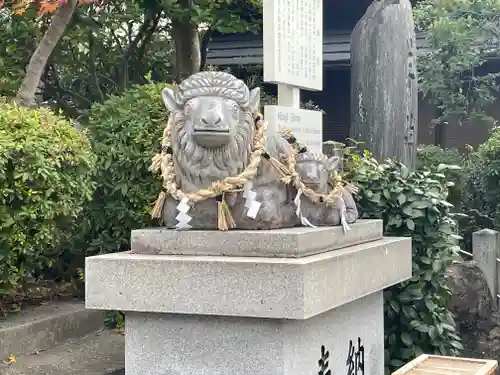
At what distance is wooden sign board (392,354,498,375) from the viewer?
13.7ft

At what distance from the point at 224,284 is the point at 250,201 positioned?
0.51 metres

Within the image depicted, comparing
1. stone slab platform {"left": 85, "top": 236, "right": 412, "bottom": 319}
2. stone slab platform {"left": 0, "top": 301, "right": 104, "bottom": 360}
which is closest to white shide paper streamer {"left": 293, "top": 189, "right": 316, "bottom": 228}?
stone slab platform {"left": 85, "top": 236, "right": 412, "bottom": 319}

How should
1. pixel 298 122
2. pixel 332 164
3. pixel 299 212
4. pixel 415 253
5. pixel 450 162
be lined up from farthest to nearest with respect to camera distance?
pixel 450 162 < pixel 415 253 < pixel 298 122 < pixel 332 164 < pixel 299 212

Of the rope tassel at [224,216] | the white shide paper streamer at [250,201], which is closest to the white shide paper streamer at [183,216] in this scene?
the rope tassel at [224,216]

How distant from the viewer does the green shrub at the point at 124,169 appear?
6277 mm

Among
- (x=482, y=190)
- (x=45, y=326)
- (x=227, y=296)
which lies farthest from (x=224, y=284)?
(x=482, y=190)

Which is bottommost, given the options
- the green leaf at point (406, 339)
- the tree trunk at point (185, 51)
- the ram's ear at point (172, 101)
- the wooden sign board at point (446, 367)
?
the green leaf at point (406, 339)

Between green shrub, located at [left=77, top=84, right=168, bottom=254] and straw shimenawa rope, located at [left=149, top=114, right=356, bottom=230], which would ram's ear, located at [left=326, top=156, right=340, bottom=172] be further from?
green shrub, located at [left=77, top=84, right=168, bottom=254]

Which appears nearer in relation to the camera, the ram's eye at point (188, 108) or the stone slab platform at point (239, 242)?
the stone slab platform at point (239, 242)

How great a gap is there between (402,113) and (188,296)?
166 inches

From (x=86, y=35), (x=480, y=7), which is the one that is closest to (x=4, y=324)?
(x=86, y=35)

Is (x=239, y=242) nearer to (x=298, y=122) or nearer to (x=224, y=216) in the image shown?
(x=224, y=216)

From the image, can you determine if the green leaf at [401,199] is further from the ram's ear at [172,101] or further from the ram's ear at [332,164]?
the ram's ear at [172,101]

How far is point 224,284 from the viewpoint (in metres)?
3.56
